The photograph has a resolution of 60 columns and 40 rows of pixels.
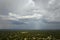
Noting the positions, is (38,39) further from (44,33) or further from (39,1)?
(39,1)

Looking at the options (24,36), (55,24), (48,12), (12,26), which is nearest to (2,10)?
(12,26)

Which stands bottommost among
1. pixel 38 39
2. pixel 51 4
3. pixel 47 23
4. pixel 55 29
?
pixel 38 39

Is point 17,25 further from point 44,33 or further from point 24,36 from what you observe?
point 44,33

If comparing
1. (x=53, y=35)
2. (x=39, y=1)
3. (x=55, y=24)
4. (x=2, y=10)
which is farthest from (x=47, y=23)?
(x=2, y=10)

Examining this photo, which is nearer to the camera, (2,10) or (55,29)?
(55,29)

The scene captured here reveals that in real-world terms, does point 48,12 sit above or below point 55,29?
above

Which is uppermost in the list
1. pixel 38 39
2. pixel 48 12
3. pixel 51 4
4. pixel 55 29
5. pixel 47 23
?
pixel 51 4
